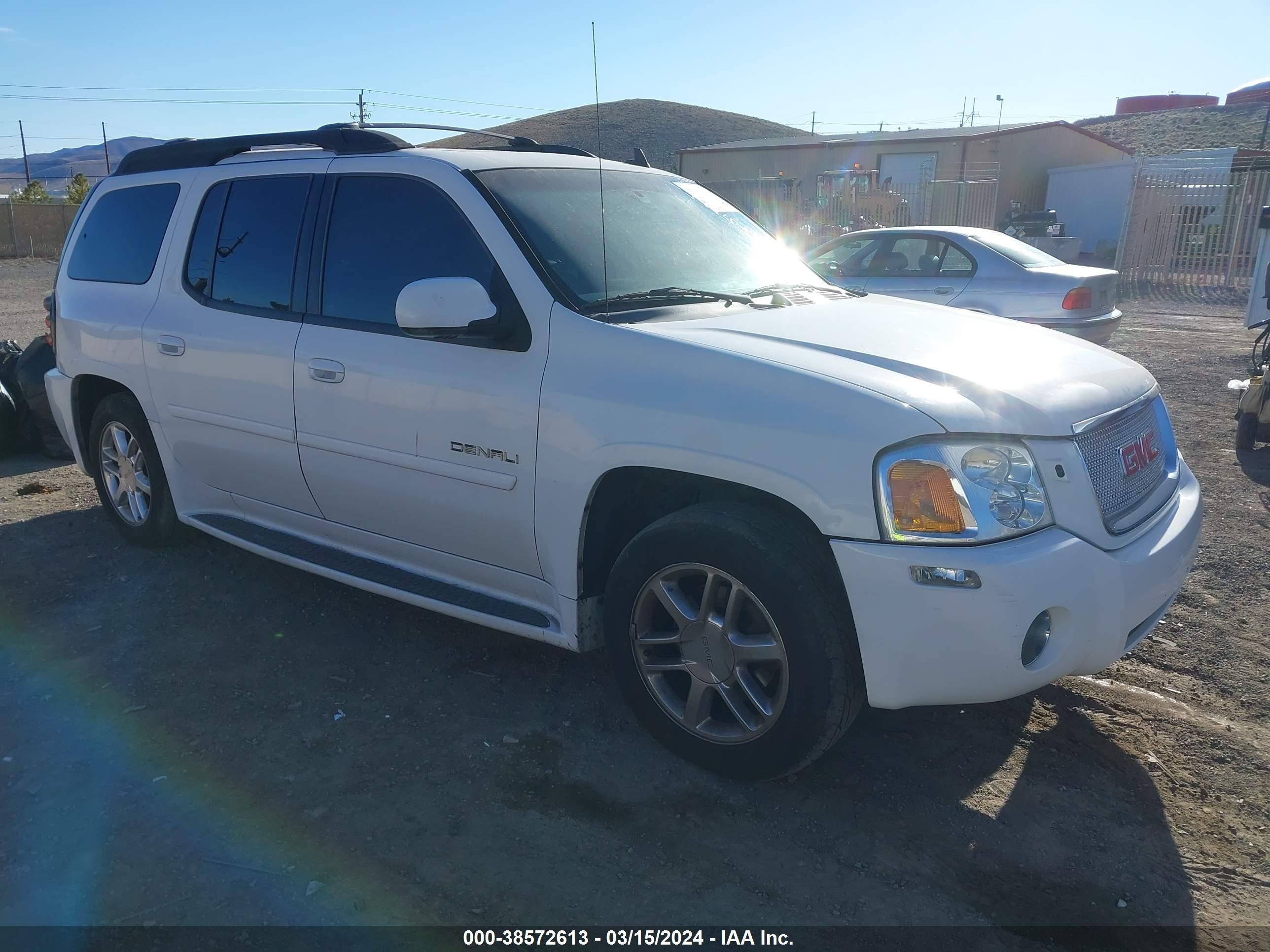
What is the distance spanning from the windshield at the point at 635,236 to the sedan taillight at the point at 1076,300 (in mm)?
5641

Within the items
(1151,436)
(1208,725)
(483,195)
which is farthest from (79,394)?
(1208,725)

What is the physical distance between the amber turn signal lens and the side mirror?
1490mm

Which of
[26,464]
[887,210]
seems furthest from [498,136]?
[887,210]

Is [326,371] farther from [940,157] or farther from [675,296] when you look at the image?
[940,157]

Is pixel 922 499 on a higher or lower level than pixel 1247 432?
higher

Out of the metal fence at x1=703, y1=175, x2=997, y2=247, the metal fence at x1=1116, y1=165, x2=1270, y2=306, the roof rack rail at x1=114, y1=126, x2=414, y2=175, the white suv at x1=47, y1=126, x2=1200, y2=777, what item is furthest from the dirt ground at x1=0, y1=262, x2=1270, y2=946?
the metal fence at x1=1116, y1=165, x2=1270, y2=306

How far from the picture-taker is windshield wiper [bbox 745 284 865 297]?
12.8 feet

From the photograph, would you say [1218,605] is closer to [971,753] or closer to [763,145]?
[971,753]

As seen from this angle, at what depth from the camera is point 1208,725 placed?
3498mm

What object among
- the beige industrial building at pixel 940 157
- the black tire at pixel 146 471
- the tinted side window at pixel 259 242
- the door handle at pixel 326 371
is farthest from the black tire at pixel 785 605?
the beige industrial building at pixel 940 157

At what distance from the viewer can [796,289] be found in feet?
13.5

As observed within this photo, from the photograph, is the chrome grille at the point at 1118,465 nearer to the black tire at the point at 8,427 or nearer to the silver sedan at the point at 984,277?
the silver sedan at the point at 984,277

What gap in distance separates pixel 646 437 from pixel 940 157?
32.6m

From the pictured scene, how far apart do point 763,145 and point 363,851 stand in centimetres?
3793
